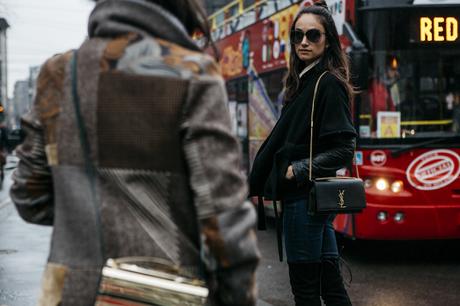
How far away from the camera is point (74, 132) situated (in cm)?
207

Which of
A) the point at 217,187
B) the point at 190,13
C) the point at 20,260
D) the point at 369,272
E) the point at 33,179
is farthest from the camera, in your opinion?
the point at 20,260

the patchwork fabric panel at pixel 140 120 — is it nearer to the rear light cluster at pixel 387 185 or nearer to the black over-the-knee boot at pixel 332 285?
the black over-the-knee boot at pixel 332 285

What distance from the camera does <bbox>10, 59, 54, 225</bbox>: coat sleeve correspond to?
2.25 m

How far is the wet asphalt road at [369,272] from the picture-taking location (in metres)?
6.43

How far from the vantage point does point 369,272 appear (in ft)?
24.8

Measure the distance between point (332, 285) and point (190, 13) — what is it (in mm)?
2163

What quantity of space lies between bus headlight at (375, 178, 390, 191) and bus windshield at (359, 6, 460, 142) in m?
0.39

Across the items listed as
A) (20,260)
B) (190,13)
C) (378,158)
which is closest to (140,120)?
(190,13)

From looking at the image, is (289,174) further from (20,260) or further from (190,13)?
(20,260)

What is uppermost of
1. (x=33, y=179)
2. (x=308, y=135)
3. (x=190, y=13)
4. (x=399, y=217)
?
(x=190, y=13)

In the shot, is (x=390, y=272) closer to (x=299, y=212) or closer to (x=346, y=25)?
(x=346, y=25)

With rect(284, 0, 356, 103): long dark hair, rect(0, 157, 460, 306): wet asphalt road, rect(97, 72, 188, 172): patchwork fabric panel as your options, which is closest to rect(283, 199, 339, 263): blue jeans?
rect(284, 0, 356, 103): long dark hair

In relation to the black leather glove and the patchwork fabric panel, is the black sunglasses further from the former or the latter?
the patchwork fabric panel

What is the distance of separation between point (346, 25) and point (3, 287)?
3862mm
